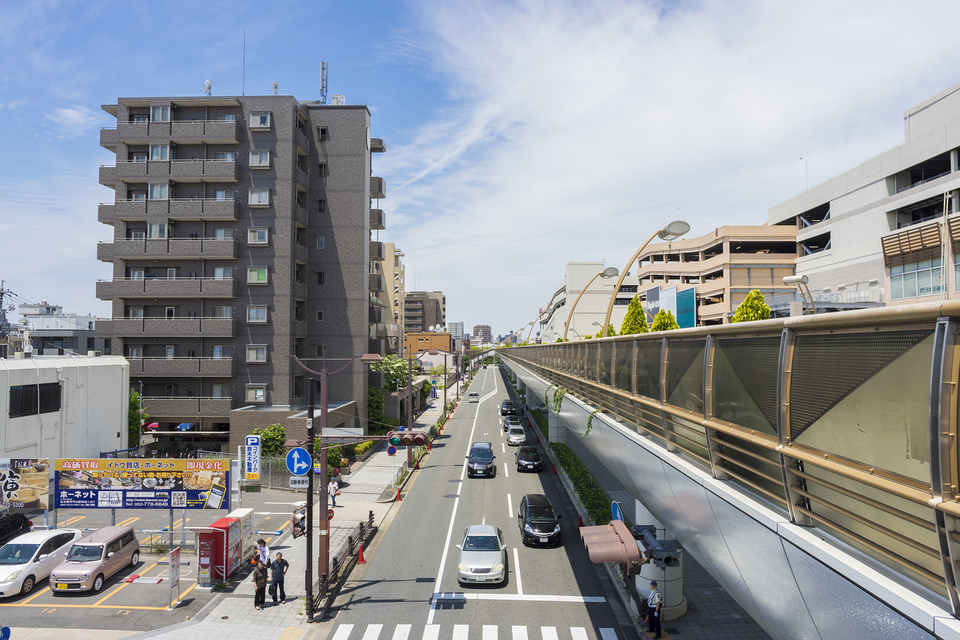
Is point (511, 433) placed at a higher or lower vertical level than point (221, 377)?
lower

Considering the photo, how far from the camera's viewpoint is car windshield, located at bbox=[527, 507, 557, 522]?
2044 cm

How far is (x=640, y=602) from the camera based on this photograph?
14.2 m

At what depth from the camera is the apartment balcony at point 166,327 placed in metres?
36.6

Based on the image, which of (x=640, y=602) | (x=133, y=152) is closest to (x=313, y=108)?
(x=133, y=152)

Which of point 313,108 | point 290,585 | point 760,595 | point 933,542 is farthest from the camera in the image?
point 313,108

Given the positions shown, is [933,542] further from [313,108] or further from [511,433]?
[313,108]

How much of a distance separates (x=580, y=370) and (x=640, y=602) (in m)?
7.62

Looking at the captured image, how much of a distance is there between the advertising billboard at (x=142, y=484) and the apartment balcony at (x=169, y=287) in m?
18.7

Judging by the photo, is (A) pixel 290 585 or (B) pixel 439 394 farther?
(B) pixel 439 394

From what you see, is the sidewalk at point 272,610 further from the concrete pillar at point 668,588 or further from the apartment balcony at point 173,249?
the apartment balcony at point 173,249

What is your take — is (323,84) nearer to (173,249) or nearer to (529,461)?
(173,249)

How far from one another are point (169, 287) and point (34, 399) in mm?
12294

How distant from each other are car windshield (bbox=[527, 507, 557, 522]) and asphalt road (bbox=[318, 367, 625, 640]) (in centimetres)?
110

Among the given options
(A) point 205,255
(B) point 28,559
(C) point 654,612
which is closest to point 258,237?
(A) point 205,255
